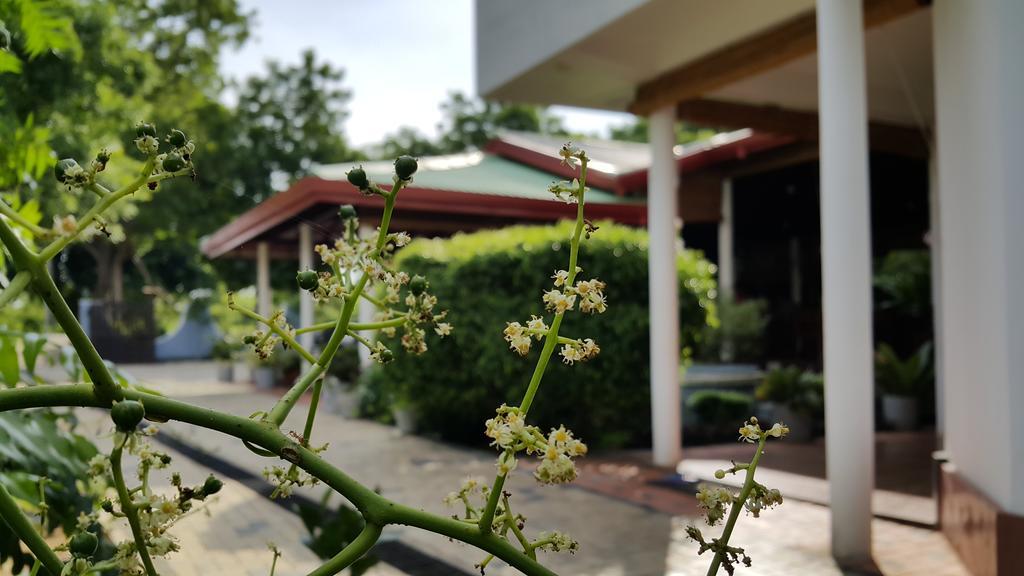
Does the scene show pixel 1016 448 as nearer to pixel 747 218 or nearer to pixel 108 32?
pixel 108 32

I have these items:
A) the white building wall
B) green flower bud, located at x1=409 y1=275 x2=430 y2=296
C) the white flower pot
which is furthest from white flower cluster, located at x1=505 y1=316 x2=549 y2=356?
the white flower pot

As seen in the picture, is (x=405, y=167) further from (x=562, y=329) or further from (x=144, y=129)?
(x=562, y=329)

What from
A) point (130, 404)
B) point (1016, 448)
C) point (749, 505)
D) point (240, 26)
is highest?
point (240, 26)

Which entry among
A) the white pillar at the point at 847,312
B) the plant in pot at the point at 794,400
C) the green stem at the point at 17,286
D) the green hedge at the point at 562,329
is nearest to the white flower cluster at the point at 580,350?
the green stem at the point at 17,286

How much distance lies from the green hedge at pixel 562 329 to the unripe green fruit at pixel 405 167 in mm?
7223

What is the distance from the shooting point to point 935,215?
9109 mm

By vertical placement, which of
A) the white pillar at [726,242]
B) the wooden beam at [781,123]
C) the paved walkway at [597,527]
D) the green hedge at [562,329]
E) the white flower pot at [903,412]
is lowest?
the paved walkway at [597,527]

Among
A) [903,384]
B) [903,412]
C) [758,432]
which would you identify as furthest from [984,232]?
[903,384]

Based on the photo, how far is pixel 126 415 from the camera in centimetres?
58

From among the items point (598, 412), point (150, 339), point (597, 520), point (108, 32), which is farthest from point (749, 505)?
point (150, 339)

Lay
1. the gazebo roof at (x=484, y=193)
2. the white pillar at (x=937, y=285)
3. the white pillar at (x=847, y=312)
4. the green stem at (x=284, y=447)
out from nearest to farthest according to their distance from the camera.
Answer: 1. the green stem at (x=284, y=447)
2. the white pillar at (x=847, y=312)
3. the white pillar at (x=937, y=285)
4. the gazebo roof at (x=484, y=193)

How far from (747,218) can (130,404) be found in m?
14.4

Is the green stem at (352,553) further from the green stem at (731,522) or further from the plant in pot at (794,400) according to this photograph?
the plant in pot at (794,400)

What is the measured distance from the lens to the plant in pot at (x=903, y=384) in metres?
9.80
